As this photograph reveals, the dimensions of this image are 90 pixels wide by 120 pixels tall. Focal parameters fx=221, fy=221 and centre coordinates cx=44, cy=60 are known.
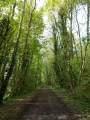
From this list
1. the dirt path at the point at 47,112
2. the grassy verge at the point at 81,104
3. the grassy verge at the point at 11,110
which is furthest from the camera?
the grassy verge at the point at 81,104

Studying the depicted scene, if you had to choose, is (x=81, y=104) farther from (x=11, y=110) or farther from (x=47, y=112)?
(x=11, y=110)

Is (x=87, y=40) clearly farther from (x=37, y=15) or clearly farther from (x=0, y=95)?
(x=37, y=15)

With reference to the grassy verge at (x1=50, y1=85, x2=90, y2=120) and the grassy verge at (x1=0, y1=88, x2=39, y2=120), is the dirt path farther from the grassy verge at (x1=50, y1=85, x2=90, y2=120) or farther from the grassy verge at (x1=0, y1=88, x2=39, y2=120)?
the grassy verge at (x1=50, y1=85, x2=90, y2=120)

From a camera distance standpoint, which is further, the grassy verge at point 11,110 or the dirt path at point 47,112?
the grassy verge at point 11,110

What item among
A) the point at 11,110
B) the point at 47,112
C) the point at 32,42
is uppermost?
the point at 32,42

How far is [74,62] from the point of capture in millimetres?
24812

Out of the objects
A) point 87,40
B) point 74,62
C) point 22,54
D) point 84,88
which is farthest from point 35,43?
point 84,88

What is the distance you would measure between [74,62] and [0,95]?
10068 mm

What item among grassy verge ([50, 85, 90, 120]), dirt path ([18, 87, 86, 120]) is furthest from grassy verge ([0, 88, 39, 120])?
grassy verge ([50, 85, 90, 120])

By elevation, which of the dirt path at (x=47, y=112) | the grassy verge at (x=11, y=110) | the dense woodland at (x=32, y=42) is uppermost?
the dense woodland at (x=32, y=42)

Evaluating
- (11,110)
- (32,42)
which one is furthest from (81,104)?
(32,42)

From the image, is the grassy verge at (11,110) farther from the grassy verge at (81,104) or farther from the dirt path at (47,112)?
the grassy verge at (81,104)

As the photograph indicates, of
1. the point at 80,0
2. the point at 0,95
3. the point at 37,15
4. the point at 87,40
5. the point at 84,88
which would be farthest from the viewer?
the point at 37,15

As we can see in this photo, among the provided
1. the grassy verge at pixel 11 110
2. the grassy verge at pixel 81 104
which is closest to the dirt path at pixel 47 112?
the grassy verge at pixel 11 110
